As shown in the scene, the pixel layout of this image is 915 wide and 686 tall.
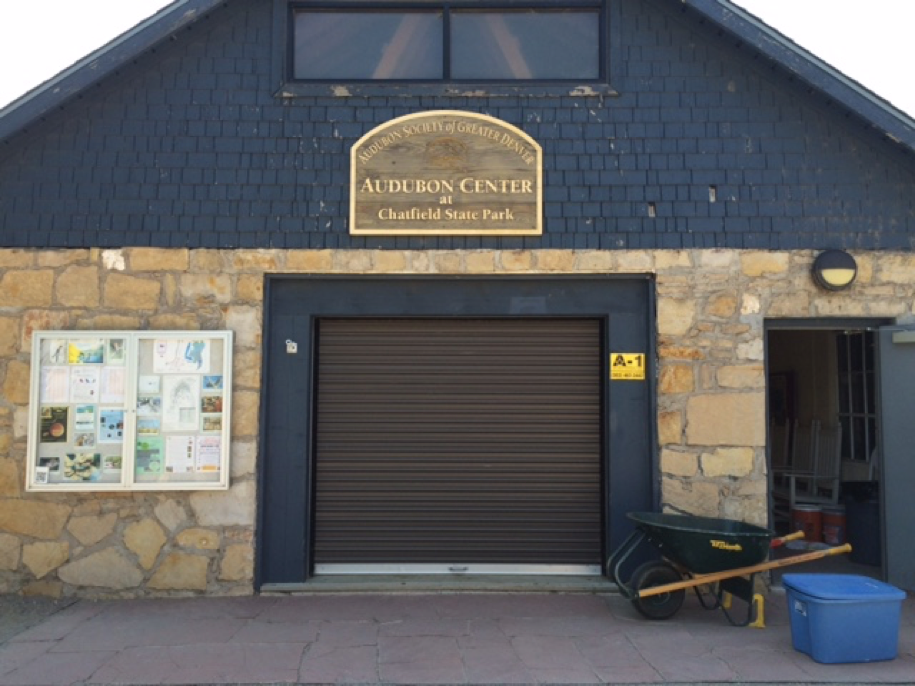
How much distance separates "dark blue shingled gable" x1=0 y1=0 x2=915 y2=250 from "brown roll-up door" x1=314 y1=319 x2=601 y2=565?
994 millimetres

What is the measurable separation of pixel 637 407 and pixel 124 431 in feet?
15.3

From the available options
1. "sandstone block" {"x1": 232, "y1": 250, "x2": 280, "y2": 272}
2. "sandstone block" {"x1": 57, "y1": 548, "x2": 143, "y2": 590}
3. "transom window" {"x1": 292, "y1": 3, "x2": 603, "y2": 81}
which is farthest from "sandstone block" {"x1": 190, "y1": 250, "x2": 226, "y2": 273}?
"sandstone block" {"x1": 57, "y1": 548, "x2": 143, "y2": 590}

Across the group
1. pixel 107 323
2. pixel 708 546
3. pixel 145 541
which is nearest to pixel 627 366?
pixel 708 546

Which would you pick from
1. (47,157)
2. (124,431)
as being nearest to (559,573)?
(124,431)

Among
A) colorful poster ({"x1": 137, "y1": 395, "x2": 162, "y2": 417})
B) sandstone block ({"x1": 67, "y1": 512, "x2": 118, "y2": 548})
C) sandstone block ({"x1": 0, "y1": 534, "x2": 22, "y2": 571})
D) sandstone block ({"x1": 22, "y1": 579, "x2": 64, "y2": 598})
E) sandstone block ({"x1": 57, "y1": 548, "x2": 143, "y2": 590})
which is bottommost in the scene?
sandstone block ({"x1": 22, "y1": 579, "x2": 64, "y2": 598})

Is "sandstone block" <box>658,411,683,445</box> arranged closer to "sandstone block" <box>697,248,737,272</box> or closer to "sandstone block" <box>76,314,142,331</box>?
"sandstone block" <box>697,248,737,272</box>

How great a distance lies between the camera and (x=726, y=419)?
288 inches

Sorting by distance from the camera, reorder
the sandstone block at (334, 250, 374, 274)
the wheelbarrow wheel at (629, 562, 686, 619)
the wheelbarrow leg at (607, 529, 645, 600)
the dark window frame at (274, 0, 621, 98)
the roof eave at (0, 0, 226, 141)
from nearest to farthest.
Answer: the wheelbarrow wheel at (629, 562, 686, 619)
the wheelbarrow leg at (607, 529, 645, 600)
the roof eave at (0, 0, 226, 141)
the sandstone block at (334, 250, 374, 274)
the dark window frame at (274, 0, 621, 98)

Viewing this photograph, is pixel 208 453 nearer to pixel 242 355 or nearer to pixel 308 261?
pixel 242 355

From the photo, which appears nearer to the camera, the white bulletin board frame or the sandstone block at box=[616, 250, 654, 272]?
the white bulletin board frame

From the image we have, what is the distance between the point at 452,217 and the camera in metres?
7.43

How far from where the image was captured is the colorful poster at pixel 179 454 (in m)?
7.17

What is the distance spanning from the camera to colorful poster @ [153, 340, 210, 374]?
7.23m

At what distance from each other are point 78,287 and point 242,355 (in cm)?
164
